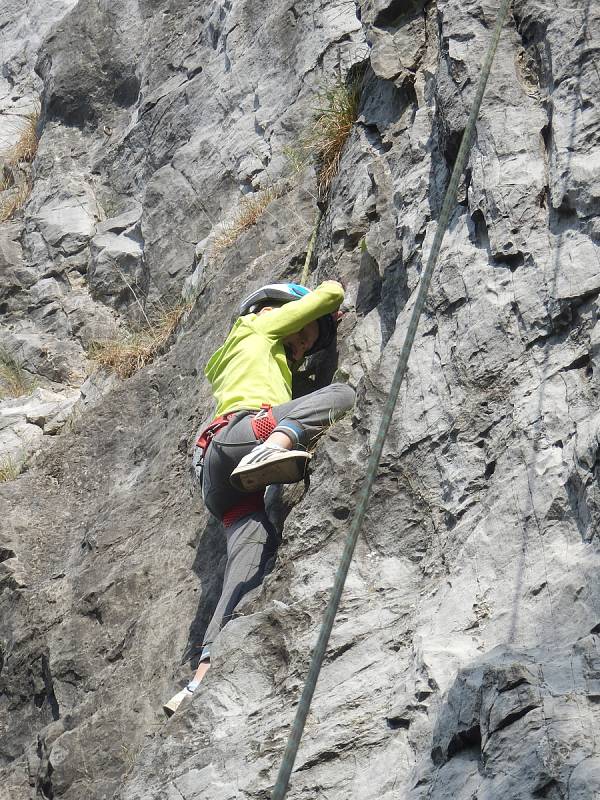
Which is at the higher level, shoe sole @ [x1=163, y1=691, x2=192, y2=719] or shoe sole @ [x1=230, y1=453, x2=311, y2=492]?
shoe sole @ [x1=230, y1=453, x2=311, y2=492]

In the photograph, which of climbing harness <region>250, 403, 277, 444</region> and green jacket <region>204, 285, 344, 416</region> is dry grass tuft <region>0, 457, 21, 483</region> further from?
climbing harness <region>250, 403, 277, 444</region>

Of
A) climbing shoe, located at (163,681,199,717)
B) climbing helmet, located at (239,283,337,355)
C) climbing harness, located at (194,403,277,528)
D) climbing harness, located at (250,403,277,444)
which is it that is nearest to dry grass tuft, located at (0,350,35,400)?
climbing helmet, located at (239,283,337,355)

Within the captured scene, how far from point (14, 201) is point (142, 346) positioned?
4.19m

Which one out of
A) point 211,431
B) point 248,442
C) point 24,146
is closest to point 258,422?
point 248,442

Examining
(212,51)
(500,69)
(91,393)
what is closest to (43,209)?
(212,51)

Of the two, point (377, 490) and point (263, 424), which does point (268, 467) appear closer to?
point (263, 424)

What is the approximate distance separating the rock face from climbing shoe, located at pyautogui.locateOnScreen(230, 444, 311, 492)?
0.44 feet

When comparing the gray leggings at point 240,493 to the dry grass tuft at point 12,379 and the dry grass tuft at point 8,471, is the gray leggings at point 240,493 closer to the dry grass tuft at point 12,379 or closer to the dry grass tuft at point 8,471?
the dry grass tuft at point 8,471

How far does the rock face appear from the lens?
470 centimetres

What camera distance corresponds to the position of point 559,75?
6.21m

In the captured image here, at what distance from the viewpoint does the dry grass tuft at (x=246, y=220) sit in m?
9.73

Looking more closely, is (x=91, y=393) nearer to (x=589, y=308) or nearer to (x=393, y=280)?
(x=393, y=280)

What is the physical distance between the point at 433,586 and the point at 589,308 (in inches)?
56.4

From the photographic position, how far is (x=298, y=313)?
698cm
